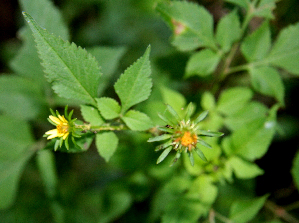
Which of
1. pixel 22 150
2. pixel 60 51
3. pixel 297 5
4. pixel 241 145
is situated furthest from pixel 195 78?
pixel 22 150

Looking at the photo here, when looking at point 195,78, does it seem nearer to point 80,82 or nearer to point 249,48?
point 249,48

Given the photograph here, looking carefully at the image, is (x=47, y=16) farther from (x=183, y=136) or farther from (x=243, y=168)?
(x=243, y=168)

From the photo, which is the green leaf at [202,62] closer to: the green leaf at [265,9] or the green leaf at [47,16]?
the green leaf at [265,9]

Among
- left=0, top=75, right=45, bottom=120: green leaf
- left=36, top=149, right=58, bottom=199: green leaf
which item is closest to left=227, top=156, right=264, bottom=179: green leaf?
left=36, top=149, right=58, bottom=199: green leaf

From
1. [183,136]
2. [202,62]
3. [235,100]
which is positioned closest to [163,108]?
[202,62]

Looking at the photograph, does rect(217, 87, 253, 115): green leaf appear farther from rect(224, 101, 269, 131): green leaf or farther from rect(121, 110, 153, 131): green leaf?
rect(121, 110, 153, 131): green leaf
